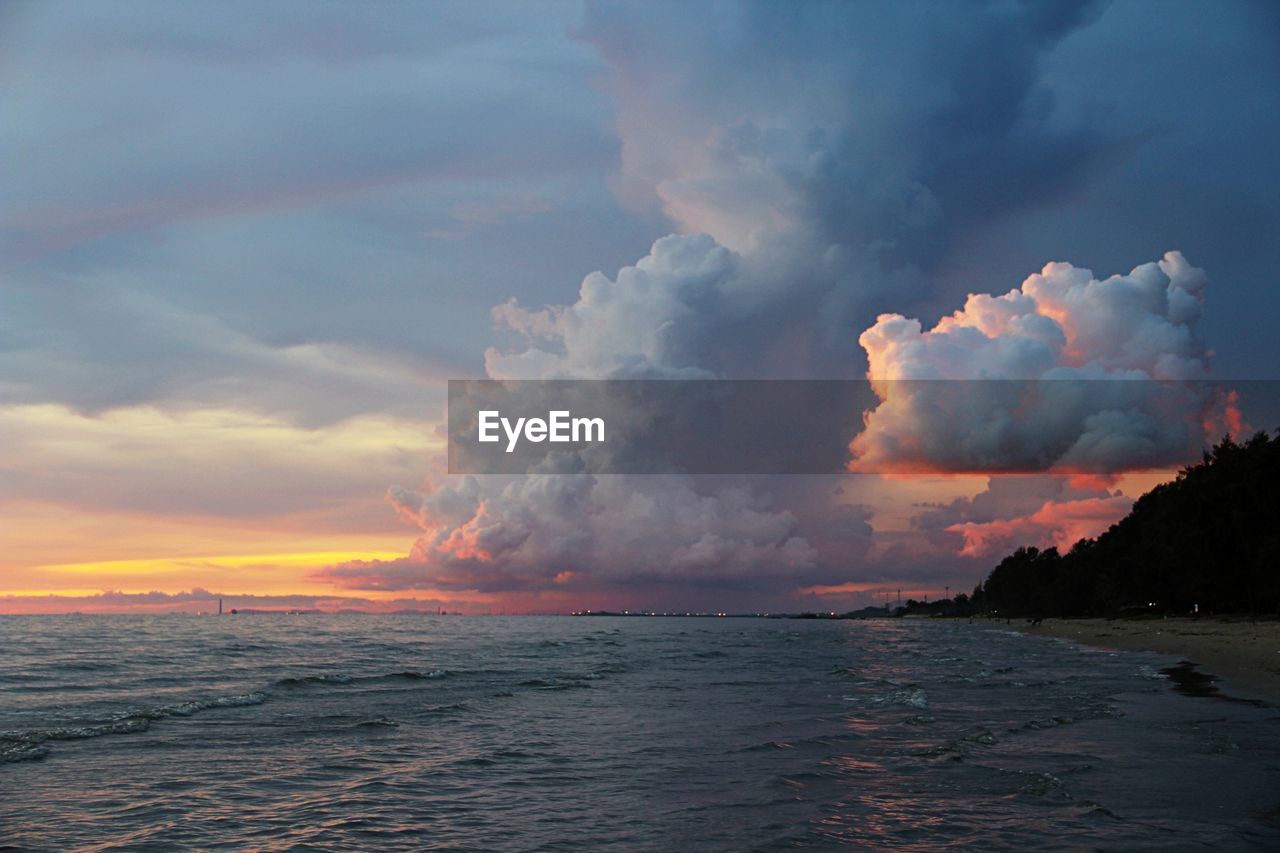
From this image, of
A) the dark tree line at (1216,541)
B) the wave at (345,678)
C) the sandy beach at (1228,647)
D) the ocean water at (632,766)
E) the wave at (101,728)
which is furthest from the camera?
the dark tree line at (1216,541)

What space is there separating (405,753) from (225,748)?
4.63 metres

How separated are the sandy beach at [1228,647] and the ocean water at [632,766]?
3080 millimetres

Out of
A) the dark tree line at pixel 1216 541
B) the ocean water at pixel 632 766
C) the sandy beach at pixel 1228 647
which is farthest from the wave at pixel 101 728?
the dark tree line at pixel 1216 541

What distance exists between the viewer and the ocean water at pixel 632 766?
14.8 meters

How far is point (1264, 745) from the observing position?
2117 centimetres

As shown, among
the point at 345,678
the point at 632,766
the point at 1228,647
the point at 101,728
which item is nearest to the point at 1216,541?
the point at 1228,647

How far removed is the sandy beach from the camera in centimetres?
3669

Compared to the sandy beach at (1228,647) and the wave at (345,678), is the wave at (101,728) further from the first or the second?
the sandy beach at (1228,647)

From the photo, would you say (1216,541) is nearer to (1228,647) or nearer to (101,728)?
(1228,647)

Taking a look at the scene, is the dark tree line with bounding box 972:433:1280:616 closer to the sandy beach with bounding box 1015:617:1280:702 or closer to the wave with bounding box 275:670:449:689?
the sandy beach with bounding box 1015:617:1280:702

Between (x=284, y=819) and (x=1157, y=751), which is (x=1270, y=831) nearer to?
(x=1157, y=751)

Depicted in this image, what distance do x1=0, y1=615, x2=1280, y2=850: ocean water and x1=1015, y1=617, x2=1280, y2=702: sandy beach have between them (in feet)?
10.1

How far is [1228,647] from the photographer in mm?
56656

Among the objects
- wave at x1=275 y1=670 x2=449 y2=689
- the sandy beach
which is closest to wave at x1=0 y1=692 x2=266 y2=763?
wave at x1=275 y1=670 x2=449 y2=689
